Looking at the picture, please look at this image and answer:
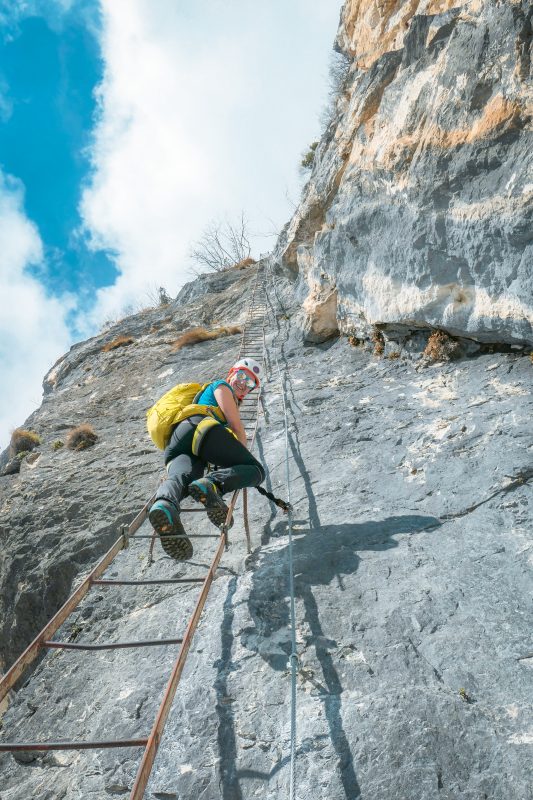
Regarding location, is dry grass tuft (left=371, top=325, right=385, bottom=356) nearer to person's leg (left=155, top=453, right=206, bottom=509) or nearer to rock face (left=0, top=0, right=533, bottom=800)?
rock face (left=0, top=0, right=533, bottom=800)

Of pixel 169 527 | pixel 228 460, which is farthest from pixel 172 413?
pixel 169 527

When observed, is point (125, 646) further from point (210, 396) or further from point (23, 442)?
point (23, 442)

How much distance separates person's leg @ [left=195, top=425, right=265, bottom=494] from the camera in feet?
14.1

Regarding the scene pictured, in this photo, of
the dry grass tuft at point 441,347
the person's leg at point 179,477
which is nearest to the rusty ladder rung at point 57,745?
the person's leg at point 179,477

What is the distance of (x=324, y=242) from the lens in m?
10.1

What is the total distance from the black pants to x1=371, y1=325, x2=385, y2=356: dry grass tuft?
450 centimetres

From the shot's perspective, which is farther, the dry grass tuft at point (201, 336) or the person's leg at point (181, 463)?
the dry grass tuft at point (201, 336)

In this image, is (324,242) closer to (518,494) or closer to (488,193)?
(488,193)

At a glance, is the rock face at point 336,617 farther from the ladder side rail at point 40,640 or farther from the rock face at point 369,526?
the ladder side rail at point 40,640

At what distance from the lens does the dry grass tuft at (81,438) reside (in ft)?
31.6

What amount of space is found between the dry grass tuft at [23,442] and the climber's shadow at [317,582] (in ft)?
23.2

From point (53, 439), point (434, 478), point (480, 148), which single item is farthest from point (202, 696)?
point (53, 439)

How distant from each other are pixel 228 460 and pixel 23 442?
7463mm

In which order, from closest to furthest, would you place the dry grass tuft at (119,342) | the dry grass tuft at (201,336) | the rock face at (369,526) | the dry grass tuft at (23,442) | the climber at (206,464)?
the rock face at (369,526) → the climber at (206,464) → the dry grass tuft at (23,442) → the dry grass tuft at (201,336) → the dry grass tuft at (119,342)
